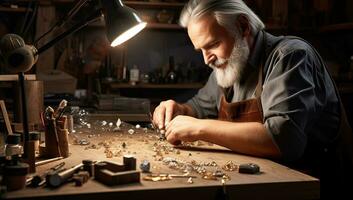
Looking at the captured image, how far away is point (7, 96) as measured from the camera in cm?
474

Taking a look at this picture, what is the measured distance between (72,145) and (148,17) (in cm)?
317

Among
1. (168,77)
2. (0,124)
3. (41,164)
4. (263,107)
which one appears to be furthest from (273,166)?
(168,77)

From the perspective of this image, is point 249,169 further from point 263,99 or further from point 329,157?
point 329,157

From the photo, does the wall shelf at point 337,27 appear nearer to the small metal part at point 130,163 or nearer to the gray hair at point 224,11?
the gray hair at point 224,11

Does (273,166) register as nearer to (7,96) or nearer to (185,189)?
(185,189)

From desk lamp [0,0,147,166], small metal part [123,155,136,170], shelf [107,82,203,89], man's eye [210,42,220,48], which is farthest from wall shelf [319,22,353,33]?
small metal part [123,155,136,170]

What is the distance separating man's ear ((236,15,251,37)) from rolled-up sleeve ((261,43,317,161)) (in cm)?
32

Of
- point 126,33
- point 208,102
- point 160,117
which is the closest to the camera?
point 126,33

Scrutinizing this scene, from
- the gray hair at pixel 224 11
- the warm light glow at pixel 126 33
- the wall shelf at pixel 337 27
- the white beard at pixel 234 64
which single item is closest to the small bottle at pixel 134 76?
the wall shelf at pixel 337 27

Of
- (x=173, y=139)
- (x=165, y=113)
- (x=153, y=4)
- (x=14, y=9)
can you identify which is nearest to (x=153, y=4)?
(x=153, y=4)

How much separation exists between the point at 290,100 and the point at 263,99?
0.19 m

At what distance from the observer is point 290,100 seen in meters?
2.03

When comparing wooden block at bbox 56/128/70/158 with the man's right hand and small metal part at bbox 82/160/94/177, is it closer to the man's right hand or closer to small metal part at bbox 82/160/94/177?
small metal part at bbox 82/160/94/177

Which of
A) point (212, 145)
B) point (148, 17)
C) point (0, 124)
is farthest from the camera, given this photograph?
point (148, 17)
